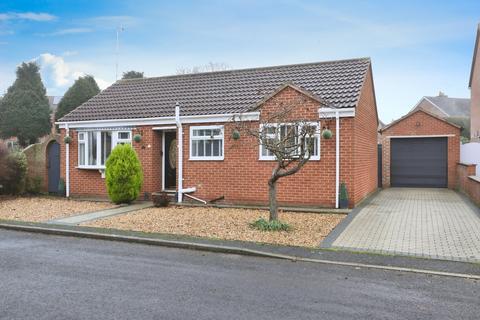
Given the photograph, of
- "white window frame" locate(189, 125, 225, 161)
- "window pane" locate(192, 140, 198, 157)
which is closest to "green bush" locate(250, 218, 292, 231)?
"white window frame" locate(189, 125, 225, 161)

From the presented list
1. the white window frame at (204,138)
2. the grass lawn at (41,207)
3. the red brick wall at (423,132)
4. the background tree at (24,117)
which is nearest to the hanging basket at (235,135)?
the white window frame at (204,138)

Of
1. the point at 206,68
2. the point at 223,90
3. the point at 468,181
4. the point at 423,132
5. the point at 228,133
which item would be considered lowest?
the point at 468,181

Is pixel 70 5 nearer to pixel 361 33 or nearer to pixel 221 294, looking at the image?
pixel 361 33

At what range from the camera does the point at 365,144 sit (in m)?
14.7

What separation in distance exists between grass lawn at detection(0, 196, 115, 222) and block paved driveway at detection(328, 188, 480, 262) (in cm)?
749

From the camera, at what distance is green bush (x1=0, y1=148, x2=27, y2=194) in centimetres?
1490

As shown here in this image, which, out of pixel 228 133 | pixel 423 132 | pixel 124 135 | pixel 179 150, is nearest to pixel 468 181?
pixel 423 132

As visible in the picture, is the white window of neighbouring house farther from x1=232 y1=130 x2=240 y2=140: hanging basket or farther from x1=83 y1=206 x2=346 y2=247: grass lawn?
x1=83 y1=206 x2=346 y2=247: grass lawn

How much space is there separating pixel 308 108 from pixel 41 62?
50534mm

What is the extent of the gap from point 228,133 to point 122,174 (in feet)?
11.5

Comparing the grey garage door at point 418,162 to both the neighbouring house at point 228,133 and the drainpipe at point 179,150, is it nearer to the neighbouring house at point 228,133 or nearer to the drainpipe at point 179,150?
the neighbouring house at point 228,133

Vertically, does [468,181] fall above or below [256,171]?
below

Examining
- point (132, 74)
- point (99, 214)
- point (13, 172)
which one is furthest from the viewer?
point (132, 74)

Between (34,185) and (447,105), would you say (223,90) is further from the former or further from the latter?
(447,105)
